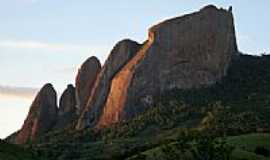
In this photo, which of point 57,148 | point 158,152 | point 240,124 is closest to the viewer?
point 158,152

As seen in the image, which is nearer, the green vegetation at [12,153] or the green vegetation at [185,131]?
the green vegetation at [12,153]

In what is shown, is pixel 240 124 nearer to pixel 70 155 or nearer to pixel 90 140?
pixel 70 155

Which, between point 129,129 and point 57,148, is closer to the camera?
point 57,148

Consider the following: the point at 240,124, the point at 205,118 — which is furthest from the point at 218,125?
the point at 205,118

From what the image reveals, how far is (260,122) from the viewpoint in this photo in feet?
523

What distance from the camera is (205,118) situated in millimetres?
174875

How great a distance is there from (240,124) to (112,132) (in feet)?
166

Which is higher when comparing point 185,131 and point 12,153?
point 185,131

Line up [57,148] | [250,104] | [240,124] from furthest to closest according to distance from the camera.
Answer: [250,104]
[57,148]
[240,124]

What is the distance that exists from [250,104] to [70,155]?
6413cm

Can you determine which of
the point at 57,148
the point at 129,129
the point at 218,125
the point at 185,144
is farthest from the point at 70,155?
the point at 185,144

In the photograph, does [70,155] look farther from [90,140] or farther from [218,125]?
[90,140]

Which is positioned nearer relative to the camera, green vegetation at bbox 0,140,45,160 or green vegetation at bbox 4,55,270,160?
green vegetation at bbox 0,140,45,160

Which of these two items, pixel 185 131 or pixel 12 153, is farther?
pixel 185 131
